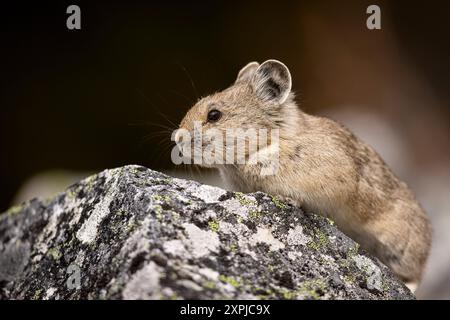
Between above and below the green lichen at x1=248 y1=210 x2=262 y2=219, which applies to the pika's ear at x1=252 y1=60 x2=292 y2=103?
above

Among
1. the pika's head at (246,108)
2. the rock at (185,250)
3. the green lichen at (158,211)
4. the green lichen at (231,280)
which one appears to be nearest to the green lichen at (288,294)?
the rock at (185,250)

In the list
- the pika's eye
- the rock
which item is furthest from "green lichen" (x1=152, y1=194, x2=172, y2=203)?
the pika's eye

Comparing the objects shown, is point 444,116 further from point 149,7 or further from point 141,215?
point 141,215

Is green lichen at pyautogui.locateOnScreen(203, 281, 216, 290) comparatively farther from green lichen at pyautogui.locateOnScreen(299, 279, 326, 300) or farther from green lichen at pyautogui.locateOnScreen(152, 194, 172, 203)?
green lichen at pyautogui.locateOnScreen(152, 194, 172, 203)

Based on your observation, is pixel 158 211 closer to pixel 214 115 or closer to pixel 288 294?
Result: pixel 288 294

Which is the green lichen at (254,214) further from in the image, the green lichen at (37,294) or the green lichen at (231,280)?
the green lichen at (37,294)

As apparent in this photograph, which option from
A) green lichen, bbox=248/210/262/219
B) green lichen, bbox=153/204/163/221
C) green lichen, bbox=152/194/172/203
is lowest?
green lichen, bbox=248/210/262/219

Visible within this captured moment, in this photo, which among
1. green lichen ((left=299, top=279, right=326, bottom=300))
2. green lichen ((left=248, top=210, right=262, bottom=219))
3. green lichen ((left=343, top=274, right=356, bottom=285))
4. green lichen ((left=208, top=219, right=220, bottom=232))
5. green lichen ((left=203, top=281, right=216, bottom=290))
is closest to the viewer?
green lichen ((left=203, top=281, right=216, bottom=290))

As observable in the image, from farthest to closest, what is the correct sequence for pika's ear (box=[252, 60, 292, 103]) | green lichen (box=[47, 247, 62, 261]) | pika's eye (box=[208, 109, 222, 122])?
pika's ear (box=[252, 60, 292, 103])
pika's eye (box=[208, 109, 222, 122])
green lichen (box=[47, 247, 62, 261])
